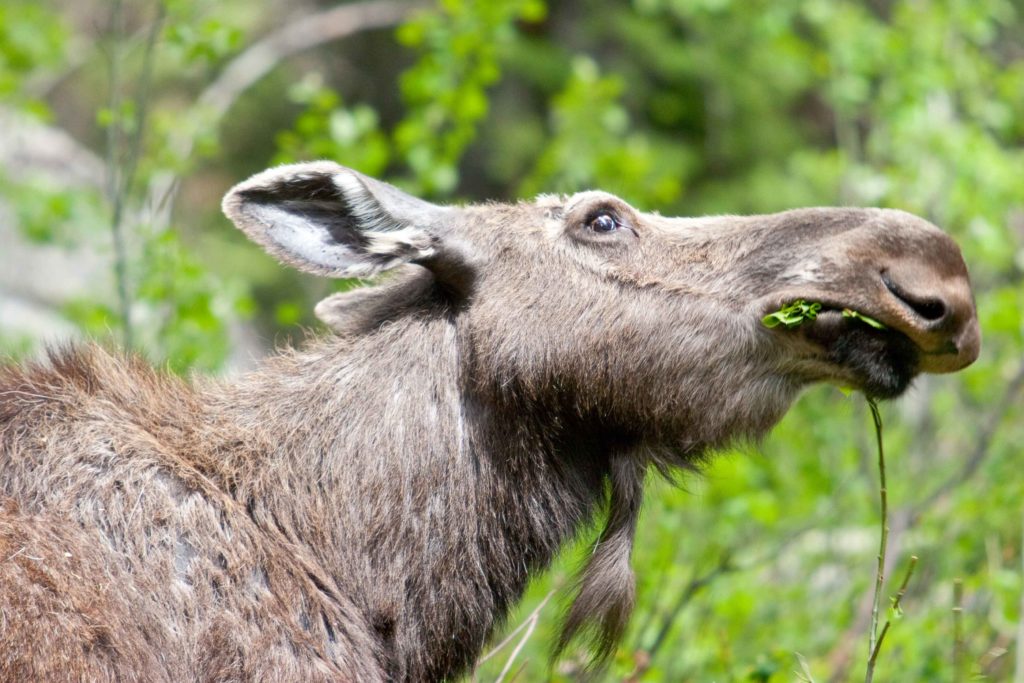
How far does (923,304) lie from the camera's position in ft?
11.9

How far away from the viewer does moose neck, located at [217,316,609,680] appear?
3984 millimetres

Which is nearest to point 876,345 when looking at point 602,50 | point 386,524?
point 386,524

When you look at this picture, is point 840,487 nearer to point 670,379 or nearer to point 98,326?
point 670,379

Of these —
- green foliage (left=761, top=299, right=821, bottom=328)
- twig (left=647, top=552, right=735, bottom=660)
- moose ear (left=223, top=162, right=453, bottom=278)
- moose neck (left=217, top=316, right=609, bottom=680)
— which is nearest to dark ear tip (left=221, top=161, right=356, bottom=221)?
moose ear (left=223, top=162, right=453, bottom=278)

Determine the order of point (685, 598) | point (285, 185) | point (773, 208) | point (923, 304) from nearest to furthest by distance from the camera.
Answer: point (923, 304)
point (285, 185)
point (685, 598)
point (773, 208)

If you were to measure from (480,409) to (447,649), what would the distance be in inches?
30.9

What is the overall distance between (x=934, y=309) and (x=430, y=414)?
1.60 meters

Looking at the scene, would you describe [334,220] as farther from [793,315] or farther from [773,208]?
[773,208]

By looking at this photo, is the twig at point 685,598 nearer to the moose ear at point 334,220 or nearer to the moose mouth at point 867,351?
the moose mouth at point 867,351

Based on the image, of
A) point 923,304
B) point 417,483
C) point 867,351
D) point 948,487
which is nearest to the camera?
point 923,304

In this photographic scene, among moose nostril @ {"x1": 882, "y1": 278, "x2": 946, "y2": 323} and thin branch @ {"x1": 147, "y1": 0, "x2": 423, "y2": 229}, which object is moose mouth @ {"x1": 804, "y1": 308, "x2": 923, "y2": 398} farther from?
thin branch @ {"x1": 147, "y1": 0, "x2": 423, "y2": 229}

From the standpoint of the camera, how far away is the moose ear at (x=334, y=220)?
13.8ft

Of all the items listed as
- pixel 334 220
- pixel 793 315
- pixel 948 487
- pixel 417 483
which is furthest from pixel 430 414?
pixel 948 487

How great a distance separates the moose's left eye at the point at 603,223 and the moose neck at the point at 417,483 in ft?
1.91
